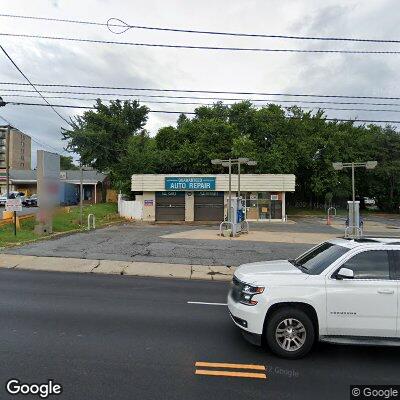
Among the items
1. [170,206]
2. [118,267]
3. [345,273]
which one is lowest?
[118,267]

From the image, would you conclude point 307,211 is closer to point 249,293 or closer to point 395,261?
point 395,261

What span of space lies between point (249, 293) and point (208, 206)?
3050 cm

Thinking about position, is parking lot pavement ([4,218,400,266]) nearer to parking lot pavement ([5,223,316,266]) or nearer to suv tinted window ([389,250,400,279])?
parking lot pavement ([5,223,316,266])

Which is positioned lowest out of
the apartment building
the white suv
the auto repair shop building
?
the white suv

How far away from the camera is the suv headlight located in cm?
564

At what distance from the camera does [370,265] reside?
580 cm

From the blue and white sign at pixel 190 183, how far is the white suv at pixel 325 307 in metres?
30.0

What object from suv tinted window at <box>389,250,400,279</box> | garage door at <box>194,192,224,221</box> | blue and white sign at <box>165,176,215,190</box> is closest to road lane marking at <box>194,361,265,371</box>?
suv tinted window at <box>389,250,400,279</box>

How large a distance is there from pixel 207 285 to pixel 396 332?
20.8 feet

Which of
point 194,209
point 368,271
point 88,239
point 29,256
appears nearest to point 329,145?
point 194,209

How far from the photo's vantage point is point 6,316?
7211mm

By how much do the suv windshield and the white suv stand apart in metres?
0.16

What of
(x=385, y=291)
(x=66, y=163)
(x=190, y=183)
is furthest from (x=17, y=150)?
(x=385, y=291)

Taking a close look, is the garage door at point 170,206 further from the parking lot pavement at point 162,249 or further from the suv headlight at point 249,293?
the suv headlight at point 249,293
